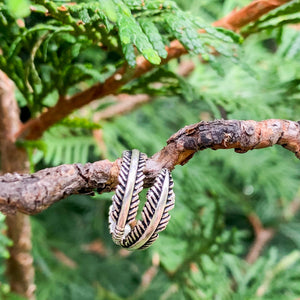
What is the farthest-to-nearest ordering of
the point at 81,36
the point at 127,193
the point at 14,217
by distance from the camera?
the point at 14,217 < the point at 81,36 < the point at 127,193

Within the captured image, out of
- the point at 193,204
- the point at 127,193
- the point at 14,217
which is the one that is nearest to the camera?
the point at 127,193

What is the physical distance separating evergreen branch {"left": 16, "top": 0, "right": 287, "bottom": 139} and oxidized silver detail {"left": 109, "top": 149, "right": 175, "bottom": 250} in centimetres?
31

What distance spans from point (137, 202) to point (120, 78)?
0.35m

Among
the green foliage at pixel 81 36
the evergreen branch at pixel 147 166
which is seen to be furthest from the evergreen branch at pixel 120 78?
the evergreen branch at pixel 147 166

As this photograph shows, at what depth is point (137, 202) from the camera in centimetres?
48

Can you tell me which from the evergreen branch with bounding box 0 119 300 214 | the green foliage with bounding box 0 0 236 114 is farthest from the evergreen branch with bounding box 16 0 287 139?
the evergreen branch with bounding box 0 119 300 214

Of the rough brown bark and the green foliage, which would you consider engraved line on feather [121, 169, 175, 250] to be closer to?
the green foliage

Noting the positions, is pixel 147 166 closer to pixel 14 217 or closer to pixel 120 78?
pixel 120 78

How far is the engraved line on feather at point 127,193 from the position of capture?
0.48 m

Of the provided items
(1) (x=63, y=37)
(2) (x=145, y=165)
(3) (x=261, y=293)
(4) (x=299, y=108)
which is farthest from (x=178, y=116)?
(2) (x=145, y=165)

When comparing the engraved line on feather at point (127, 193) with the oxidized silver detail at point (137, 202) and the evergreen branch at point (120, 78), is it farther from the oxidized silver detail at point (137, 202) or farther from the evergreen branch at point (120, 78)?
the evergreen branch at point (120, 78)

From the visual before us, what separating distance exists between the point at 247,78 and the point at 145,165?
921mm

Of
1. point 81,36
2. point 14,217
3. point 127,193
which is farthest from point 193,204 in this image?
point 127,193

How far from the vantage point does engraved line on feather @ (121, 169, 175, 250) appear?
482 mm
